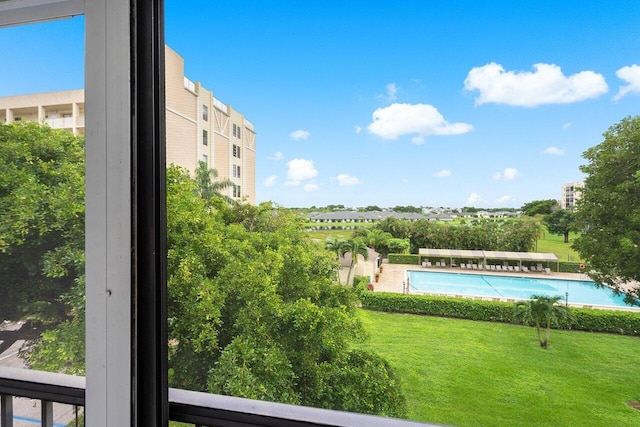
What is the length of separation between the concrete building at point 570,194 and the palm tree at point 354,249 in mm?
781

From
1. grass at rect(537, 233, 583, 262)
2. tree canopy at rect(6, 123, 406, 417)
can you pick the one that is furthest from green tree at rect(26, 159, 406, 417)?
grass at rect(537, 233, 583, 262)

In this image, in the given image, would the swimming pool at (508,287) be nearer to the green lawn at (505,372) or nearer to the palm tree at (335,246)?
the green lawn at (505,372)

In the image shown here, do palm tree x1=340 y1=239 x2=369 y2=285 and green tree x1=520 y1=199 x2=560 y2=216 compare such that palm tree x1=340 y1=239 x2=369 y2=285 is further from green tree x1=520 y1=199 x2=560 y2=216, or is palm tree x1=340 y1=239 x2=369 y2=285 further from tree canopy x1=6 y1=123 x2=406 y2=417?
green tree x1=520 y1=199 x2=560 y2=216

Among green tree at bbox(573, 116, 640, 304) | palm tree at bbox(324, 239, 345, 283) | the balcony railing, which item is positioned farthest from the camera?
palm tree at bbox(324, 239, 345, 283)

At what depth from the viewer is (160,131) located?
669 millimetres

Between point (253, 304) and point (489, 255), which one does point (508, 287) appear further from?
point (253, 304)

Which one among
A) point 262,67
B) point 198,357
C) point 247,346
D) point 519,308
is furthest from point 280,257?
point 519,308

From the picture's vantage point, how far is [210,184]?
5.01 ft

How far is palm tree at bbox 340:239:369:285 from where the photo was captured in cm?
147

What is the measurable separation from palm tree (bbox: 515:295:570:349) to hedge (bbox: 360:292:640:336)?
3cm

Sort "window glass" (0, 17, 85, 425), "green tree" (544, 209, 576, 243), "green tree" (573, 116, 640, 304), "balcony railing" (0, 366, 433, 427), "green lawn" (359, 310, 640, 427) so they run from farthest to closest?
"green lawn" (359, 310, 640, 427) < "green tree" (544, 209, 576, 243) < "green tree" (573, 116, 640, 304) < "window glass" (0, 17, 85, 425) < "balcony railing" (0, 366, 433, 427)

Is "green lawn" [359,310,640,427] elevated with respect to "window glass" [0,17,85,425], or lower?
lower

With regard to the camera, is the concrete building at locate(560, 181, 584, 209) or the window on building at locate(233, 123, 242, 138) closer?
the concrete building at locate(560, 181, 584, 209)

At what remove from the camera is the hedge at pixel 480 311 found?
1.25 meters
